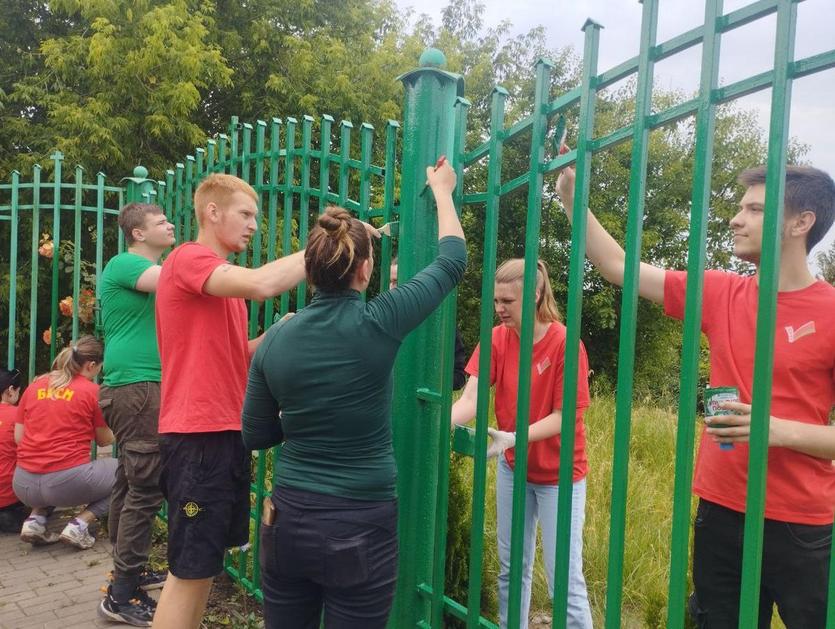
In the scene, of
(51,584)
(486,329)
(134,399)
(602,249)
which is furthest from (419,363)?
(51,584)

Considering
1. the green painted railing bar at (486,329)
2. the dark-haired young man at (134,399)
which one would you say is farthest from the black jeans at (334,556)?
the dark-haired young man at (134,399)

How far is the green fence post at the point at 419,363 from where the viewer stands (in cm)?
244

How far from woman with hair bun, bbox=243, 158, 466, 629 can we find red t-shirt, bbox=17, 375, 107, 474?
115 inches

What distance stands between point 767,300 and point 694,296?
163mm

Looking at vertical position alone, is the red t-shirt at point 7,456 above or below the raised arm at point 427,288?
below

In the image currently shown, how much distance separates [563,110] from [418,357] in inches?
38.3

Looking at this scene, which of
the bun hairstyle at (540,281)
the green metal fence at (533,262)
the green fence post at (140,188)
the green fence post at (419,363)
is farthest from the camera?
the green fence post at (140,188)

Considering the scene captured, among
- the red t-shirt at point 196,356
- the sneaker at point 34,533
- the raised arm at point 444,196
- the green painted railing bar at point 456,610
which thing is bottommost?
the sneaker at point 34,533

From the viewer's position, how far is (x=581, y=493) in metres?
2.87

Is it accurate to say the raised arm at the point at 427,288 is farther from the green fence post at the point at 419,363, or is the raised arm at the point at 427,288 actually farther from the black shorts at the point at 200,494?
the black shorts at the point at 200,494

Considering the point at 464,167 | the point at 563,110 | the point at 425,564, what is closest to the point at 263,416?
the point at 425,564

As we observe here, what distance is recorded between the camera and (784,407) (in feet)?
5.88

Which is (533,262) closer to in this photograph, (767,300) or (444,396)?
(444,396)

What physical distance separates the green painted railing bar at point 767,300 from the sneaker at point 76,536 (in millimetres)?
4226
